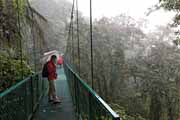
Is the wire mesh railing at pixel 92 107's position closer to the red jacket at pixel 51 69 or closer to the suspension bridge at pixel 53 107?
the suspension bridge at pixel 53 107

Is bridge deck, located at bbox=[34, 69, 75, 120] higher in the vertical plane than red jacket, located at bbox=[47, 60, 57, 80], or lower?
lower

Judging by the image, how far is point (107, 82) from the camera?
1410cm

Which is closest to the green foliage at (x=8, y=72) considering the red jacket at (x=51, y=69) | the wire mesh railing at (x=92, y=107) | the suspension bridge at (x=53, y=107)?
the red jacket at (x=51, y=69)

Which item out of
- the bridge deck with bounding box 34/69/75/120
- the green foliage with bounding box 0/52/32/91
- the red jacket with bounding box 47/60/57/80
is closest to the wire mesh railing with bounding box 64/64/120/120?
the bridge deck with bounding box 34/69/75/120

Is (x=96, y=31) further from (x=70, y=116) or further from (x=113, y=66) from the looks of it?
(x=70, y=116)

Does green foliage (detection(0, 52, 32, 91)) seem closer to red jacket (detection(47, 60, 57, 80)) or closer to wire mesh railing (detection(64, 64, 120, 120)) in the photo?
red jacket (detection(47, 60, 57, 80))

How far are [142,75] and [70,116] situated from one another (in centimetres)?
780

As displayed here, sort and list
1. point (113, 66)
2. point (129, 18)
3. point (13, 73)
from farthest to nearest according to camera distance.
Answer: point (129, 18)
point (113, 66)
point (13, 73)

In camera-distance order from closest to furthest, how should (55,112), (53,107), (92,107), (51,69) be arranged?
(92,107) < (55,112) < (53,107) < (51,69)

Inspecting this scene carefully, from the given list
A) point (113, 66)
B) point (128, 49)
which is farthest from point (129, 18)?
point (113, 66)

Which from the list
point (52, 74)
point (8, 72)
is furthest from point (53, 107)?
point (8, 72)

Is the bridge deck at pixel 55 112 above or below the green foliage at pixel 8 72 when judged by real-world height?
below

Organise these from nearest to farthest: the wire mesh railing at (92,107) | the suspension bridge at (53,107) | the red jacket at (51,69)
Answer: the wire mesh railing at (92,107), the suspension bridge at (53,107), the red jacket at (51,69)

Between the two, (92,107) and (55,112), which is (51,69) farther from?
(92,107)
